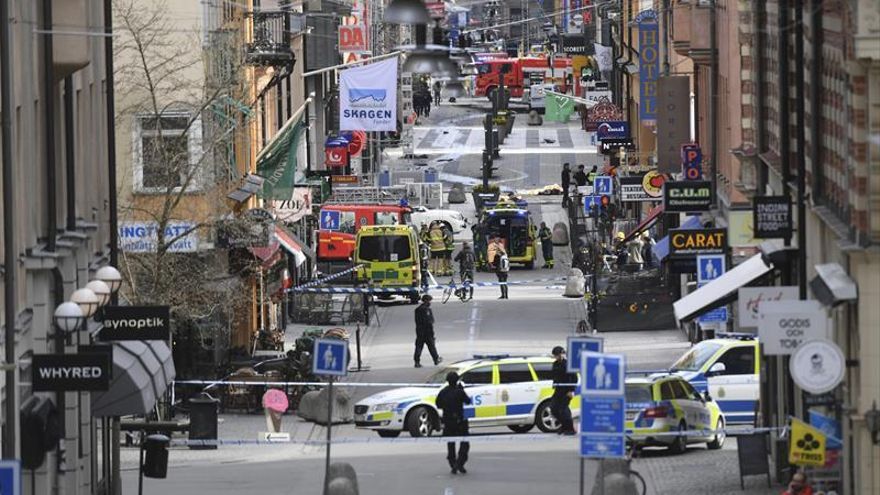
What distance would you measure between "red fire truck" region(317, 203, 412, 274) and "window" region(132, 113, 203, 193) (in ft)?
70.4

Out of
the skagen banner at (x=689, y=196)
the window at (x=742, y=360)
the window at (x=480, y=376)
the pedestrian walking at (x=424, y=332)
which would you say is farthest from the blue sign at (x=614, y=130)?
the window at (x=480, y=376)

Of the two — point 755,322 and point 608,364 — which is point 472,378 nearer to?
point 755,322

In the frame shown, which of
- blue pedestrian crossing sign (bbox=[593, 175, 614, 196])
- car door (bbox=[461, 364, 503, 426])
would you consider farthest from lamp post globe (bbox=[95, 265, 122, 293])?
blue pedestrian crossing sign (bbox=[593, 175, 614, 196])

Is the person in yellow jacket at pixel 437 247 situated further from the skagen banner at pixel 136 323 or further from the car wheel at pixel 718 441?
the skagen banner at pixel 136 323

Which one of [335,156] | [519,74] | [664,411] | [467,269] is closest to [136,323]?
[664,411]

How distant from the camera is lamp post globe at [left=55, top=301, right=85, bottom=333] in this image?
26.7 meters

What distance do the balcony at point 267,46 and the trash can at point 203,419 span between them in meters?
14.3

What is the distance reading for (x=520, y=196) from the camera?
283 feet

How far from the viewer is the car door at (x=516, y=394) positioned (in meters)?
→ 38.6

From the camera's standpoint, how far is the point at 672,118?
49875 mm

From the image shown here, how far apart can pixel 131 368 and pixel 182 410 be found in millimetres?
11592

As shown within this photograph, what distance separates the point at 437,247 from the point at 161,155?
2480 centimetres

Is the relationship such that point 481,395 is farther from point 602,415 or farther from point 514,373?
point 602,415

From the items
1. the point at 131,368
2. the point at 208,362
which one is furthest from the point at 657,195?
the point at 131,368
